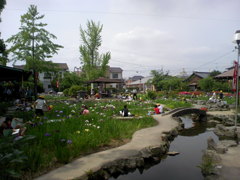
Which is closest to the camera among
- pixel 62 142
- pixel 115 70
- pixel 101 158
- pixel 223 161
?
pixel 101 158

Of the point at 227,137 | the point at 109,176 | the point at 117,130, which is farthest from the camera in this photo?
the point at 227,137

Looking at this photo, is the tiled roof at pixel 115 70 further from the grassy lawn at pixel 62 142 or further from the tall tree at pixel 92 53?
the grassy lawn at pixel 62 142

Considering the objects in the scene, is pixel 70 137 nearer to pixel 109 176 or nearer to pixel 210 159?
pixel 109 176

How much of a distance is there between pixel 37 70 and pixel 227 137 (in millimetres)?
14848

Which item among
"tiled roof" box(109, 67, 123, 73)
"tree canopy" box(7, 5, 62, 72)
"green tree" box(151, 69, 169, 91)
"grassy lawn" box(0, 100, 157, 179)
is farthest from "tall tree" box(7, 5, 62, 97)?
"tiled roof" box(109, 67, 123, 73)

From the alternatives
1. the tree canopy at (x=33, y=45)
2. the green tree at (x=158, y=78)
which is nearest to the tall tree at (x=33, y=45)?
the tree canopy at (x=33, y=45)

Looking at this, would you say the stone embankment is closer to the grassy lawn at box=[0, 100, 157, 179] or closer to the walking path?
the walking path

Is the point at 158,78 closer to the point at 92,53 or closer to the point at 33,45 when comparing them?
the point at 92,53

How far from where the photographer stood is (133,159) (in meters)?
4.89

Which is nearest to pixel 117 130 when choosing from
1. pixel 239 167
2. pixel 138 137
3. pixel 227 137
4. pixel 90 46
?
pixel 138 137

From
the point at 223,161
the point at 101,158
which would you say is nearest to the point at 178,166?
the point at 223,161

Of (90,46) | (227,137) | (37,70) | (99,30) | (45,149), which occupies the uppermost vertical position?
(99,30)

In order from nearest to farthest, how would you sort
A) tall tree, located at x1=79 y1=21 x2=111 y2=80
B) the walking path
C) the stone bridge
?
the walking path → the stone bridge → tall tree, located at x1=79 y1=21 x2=111 y2=80

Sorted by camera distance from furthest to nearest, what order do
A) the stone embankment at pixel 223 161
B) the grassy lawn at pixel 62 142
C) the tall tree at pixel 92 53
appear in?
the tall tree at pixel 92 53 < the stone embankment at pixel 223 161 < the grassy lawn at pixel 62 142
